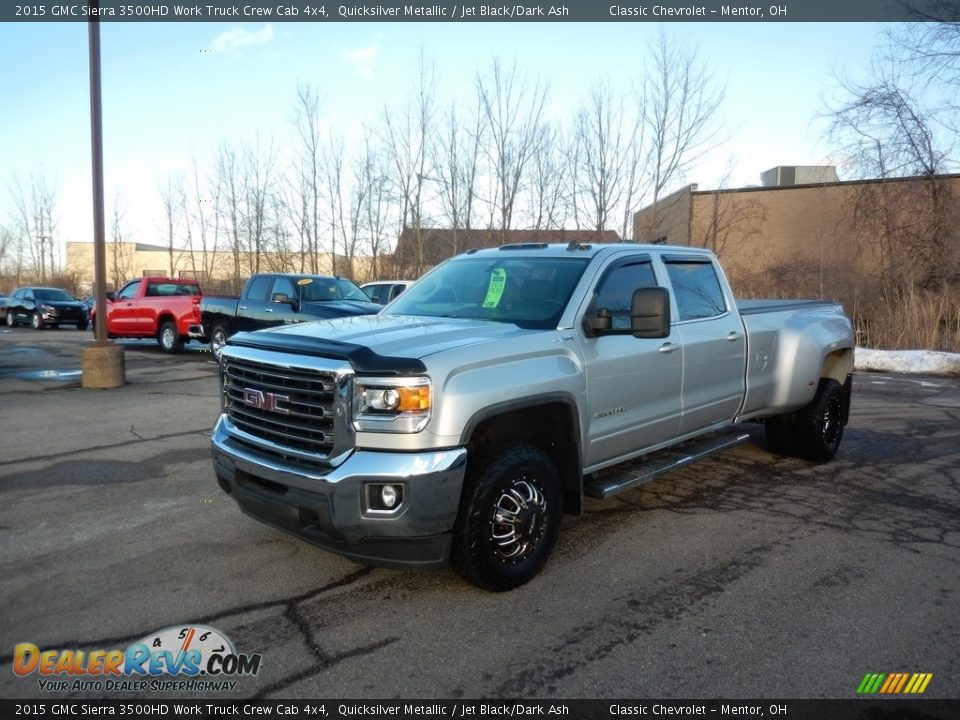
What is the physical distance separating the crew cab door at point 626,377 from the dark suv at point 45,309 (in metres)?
28.4

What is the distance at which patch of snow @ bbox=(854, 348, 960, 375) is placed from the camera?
46.9 feet

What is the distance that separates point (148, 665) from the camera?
10.2 feet

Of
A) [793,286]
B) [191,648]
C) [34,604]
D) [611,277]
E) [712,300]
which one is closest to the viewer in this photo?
[191,648]

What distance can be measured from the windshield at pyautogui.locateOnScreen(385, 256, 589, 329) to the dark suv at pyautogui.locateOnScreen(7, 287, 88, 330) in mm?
27178

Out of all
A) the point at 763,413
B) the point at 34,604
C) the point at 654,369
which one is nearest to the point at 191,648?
the point at 34,604

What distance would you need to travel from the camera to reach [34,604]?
3.62 m

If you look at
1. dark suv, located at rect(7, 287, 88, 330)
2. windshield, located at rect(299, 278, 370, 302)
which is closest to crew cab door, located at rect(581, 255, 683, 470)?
windshield, located at rect(299, 278, 370, 302)

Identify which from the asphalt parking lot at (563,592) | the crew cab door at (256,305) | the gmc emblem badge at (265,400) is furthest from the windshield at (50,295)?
the gmc emblem badge at (265,400)

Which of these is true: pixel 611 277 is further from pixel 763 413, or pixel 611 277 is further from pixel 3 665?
pixel 3 665

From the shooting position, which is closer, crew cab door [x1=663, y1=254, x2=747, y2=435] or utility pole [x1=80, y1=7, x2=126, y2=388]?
crew cab door [x1=663, y1=254, x2=747, y2=435]

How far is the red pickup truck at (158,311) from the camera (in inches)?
657

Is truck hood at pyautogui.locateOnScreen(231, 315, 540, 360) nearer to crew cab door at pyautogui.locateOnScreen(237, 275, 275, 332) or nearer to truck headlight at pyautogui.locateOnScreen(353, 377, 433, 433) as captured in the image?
truck headlight at pyautogui.locateOnScreen(353, 377, 433, 433)

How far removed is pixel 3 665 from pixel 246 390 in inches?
67.2

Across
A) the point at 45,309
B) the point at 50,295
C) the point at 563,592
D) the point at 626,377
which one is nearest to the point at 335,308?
the point at 626,377
